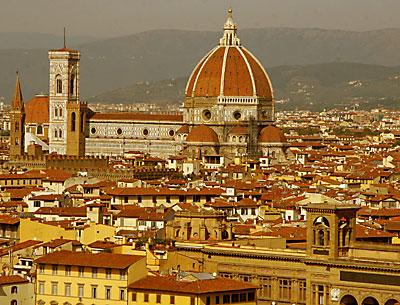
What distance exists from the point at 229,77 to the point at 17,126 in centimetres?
1637

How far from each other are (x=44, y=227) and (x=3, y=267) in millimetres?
7907

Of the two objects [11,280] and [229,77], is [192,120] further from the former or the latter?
[11,280]

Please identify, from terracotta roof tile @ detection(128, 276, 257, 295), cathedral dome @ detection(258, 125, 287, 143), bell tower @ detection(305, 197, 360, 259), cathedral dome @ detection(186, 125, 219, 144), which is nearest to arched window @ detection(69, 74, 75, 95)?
cathedral dome @ detection(186, 125, 219, 144)

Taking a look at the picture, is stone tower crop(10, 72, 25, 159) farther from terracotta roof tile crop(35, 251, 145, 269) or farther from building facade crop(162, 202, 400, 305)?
terracotta roof tile crop(35, 251, 145, 269)

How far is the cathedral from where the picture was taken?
Answer: 436ft

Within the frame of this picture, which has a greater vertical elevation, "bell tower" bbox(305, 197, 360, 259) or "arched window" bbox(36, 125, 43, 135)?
"arched window" bbox(36, 125, 43, 135)

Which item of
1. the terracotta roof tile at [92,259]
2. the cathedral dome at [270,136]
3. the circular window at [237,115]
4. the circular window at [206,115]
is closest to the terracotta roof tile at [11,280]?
the terracotta roof tile at [92,259]

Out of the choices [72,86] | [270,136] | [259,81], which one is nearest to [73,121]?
[72,86]

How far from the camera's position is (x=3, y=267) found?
174ft

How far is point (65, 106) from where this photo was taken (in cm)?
14075

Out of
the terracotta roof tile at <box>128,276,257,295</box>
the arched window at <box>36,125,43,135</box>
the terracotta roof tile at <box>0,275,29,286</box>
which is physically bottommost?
the terracotta roof tile at <box>0,275,29,286</box>

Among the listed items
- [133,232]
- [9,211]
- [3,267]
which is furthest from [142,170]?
[3,267]

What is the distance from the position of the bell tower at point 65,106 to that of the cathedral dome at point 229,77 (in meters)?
8.95

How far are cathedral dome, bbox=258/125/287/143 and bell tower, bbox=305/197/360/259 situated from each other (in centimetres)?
8447
